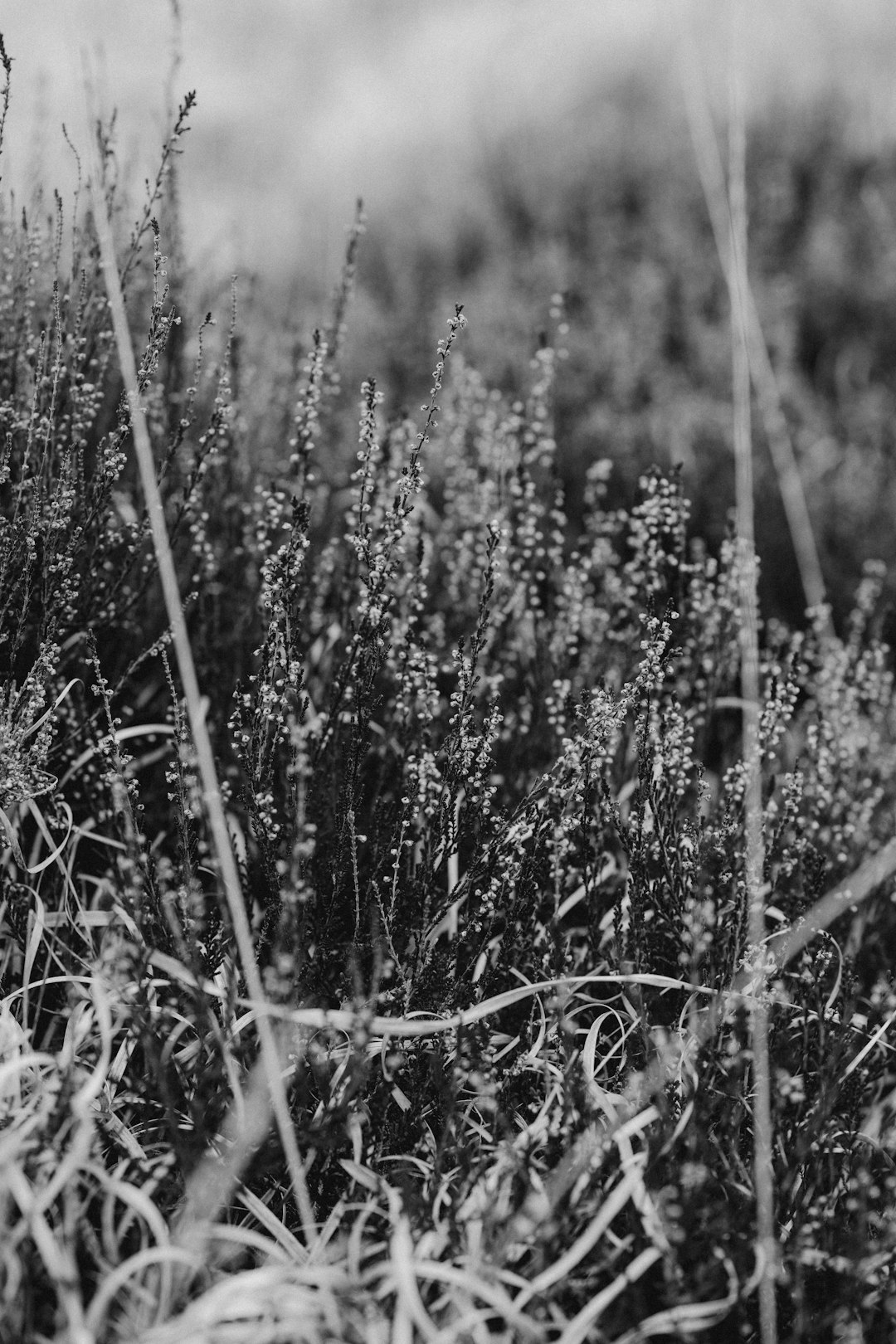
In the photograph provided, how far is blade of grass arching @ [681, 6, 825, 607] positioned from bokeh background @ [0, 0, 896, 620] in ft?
0.19

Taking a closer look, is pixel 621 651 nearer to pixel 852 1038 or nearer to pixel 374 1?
pixel 852 1038

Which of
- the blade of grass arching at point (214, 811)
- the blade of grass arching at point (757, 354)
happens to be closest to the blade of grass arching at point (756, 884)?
the blade of grass arching at point (757, 354)

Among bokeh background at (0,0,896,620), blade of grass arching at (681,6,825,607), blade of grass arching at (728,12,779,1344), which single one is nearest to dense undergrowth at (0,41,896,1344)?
blade of grass arching at (728,12,779,1344)

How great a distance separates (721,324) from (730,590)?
125 inches

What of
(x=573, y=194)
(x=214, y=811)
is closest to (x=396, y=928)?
(x=214, y=811)

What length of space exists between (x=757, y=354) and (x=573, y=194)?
2028 millimetres

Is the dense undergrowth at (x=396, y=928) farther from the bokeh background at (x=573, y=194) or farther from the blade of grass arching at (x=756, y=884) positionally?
the bokeh background at (x=573, y=194)

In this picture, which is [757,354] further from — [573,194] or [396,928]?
[396,928]

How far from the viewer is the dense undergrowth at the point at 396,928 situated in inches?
54.8

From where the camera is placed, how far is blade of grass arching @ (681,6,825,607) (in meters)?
3.66

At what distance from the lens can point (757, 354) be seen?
14.8 feet

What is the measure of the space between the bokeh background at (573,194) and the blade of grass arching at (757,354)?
6 centimetres

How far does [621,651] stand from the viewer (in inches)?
95.1

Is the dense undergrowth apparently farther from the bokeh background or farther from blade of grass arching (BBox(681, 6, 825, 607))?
the bokeh background
